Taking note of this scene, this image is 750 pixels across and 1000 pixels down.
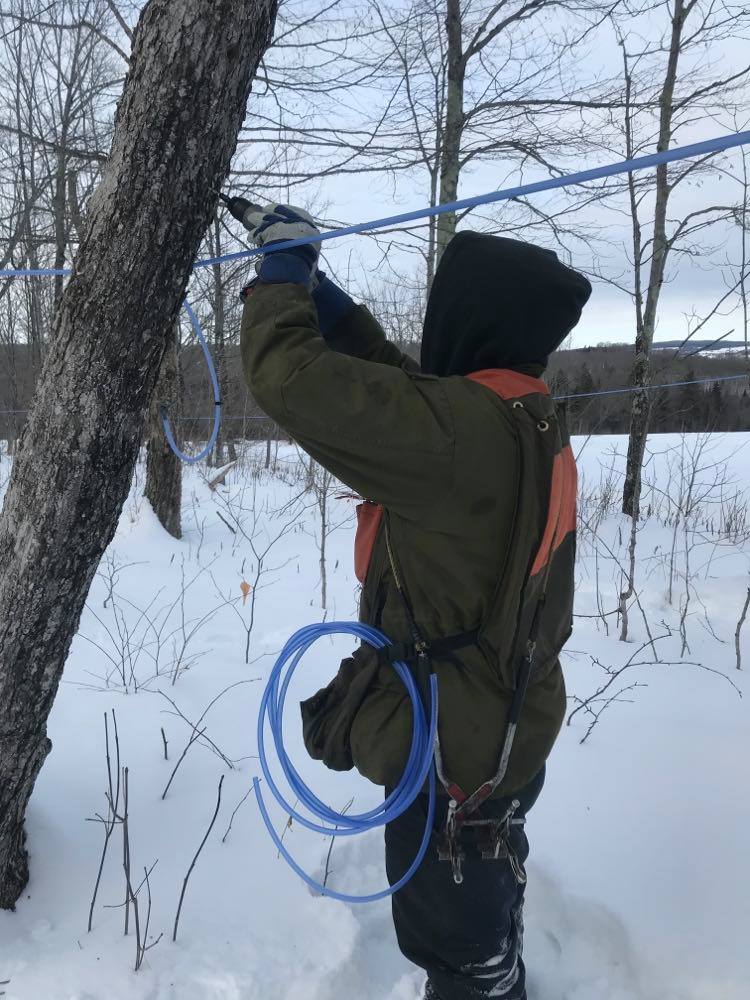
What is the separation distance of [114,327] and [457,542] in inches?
34.4

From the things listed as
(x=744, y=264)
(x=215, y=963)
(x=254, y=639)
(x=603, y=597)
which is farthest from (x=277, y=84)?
(x=215, y=963)

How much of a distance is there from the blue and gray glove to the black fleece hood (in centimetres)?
27

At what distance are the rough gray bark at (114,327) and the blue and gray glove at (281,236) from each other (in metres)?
0.12

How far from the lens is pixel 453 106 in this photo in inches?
242

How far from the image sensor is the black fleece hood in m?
1.20

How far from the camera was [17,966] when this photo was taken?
1.52 metres

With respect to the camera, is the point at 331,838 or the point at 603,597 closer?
the point at 331,838

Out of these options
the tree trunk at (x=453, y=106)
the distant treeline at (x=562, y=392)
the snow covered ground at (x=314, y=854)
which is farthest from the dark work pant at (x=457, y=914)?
the distant treeline at (x=562, y=392)

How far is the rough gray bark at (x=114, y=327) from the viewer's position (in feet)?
4.41

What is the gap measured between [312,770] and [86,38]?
8335mm

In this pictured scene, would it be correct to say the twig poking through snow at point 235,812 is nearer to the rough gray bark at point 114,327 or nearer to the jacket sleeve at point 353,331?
the rough gray bark at point 114,327

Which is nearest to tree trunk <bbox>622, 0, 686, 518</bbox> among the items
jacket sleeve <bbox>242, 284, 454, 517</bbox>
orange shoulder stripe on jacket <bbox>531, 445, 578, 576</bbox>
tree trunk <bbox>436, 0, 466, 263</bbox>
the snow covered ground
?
tree trunk <bbox>436, 0, 466, 263</bbox>

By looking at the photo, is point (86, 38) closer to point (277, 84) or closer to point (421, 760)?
point (277, 84)

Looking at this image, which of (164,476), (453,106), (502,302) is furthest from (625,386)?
(502,302)
